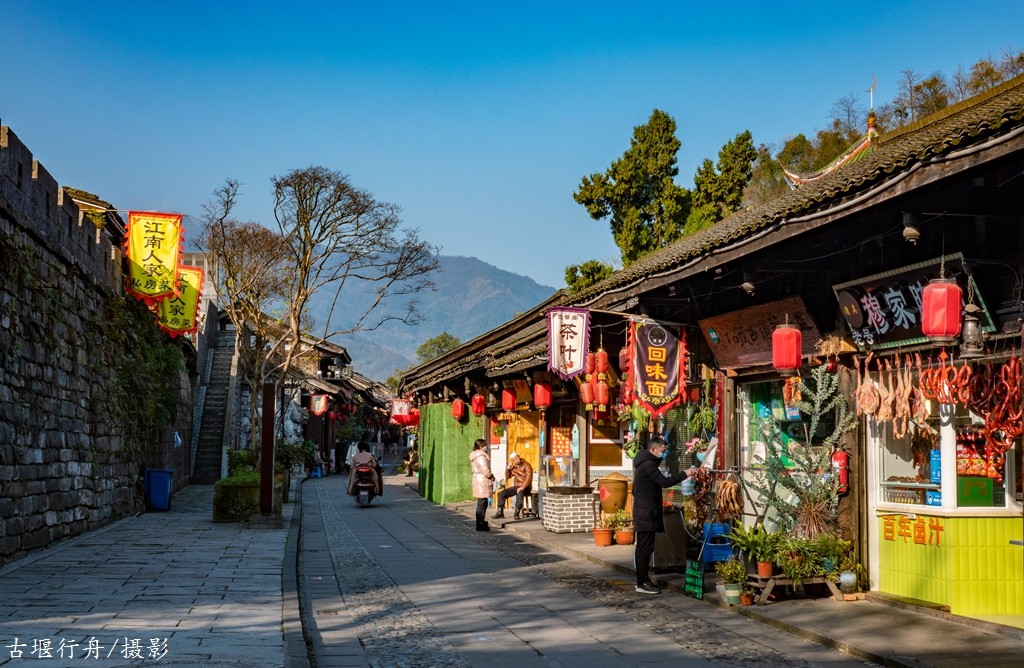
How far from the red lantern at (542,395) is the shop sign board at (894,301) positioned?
1020 centimetres

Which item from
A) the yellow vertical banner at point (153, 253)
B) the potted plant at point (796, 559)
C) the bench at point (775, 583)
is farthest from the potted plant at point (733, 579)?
the yellow vertical banner at point (153, 253)

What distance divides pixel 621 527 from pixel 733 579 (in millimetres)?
5840

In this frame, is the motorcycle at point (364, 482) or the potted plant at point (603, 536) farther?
the motorcycle at point (364, 482)

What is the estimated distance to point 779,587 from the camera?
33.7 feet

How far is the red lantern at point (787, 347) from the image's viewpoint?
35.0 feet

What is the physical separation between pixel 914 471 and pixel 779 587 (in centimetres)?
179

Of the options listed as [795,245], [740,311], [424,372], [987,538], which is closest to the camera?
[987,538]

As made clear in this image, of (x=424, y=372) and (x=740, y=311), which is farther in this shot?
(x=424, y=372)

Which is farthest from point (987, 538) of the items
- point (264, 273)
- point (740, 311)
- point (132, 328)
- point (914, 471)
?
point (264, 273)

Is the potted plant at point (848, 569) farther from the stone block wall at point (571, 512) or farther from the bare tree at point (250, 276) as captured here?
the bare tree at point (250, 276)

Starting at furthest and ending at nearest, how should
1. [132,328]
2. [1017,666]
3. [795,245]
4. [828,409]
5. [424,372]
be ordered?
[424,372] < [132,328] < [828,409] < [795,245] < [1017,666]

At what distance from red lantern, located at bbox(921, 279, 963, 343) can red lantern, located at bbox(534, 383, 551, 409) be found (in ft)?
40.1

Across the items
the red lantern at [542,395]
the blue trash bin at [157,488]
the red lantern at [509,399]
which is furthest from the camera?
the red lantern at [509,399]

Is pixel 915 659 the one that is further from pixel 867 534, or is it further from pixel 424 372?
pixel 424 372
